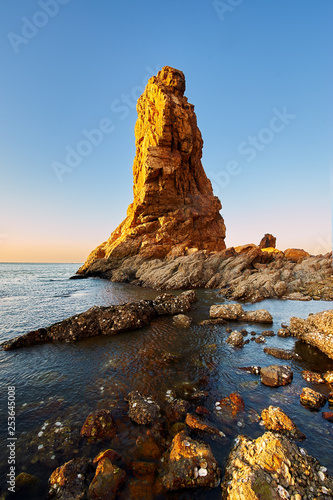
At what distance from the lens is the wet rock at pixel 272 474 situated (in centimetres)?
363

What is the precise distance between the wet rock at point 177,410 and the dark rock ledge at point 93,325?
289 inches

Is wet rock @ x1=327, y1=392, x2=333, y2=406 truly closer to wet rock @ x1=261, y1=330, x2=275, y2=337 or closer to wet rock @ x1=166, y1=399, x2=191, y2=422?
wet rock @ x1=166, y1=399, x2=191, y2=422

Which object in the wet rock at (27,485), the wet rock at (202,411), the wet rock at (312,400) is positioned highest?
the wet rock at (312,400)

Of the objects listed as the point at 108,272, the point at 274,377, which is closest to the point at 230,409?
the point at 274,377

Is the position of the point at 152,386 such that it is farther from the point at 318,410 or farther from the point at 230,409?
the point at 318,410

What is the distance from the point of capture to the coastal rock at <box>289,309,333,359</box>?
33.5ft

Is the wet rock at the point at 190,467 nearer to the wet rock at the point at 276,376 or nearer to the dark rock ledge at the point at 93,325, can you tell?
the wet rock at the point at 276,376

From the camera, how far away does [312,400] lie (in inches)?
255

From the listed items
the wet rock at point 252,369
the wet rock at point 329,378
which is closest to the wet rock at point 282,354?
the wet rock at point 329,378

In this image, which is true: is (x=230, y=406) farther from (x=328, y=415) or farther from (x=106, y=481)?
(x=106, y=481)

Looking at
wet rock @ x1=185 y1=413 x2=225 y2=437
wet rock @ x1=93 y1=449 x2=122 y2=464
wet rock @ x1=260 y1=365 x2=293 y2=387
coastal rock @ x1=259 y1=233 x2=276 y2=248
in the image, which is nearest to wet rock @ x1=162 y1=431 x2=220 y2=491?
wet rock @ x1=185 y1=413 x2=225 y2=437

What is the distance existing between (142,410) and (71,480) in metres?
2.23

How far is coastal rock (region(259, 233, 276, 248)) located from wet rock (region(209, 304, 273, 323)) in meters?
84.8

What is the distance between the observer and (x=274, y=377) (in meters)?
7.71
